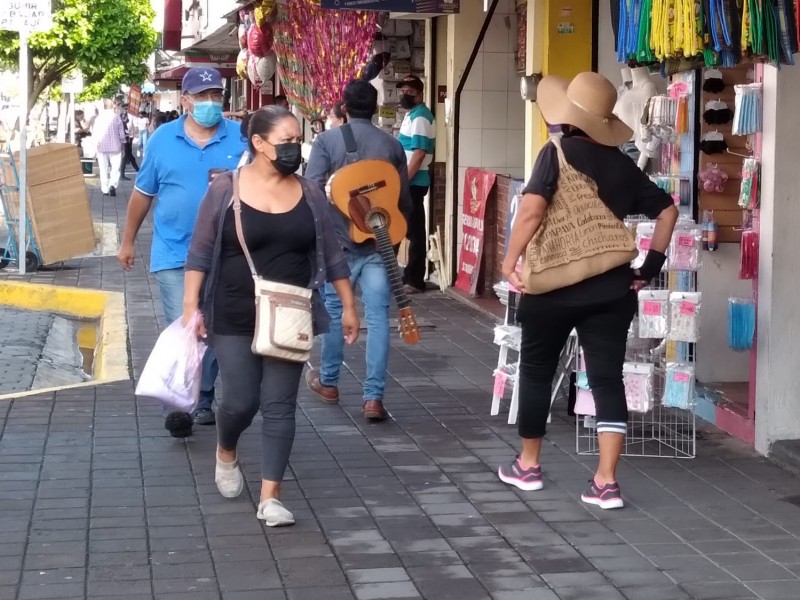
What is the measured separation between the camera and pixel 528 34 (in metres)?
10.6

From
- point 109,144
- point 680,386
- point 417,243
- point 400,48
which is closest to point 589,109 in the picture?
point 680,386

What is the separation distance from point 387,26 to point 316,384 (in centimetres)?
747

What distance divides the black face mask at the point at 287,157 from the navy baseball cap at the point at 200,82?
1.65m

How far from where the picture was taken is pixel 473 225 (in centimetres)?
1270

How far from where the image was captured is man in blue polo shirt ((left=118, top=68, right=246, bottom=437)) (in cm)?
703

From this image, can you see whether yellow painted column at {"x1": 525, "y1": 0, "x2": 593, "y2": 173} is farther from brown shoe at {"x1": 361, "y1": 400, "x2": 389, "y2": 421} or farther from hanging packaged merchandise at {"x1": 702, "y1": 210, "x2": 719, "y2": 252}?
brown shoe at {"x1": 361, "y1": 400, "x2": 389, "y2": 421}

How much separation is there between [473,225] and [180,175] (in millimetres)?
5901

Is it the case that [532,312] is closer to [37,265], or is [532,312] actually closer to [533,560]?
[533,560]

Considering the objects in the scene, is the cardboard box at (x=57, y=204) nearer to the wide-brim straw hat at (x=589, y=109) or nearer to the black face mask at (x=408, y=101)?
the black face mask at (x=408, y=101)

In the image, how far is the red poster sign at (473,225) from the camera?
1238 cm

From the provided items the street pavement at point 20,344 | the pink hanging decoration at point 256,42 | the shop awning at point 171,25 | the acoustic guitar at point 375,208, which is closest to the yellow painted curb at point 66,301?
the street pavement at point 20,344

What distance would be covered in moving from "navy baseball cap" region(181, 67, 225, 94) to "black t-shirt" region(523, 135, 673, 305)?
1.98m

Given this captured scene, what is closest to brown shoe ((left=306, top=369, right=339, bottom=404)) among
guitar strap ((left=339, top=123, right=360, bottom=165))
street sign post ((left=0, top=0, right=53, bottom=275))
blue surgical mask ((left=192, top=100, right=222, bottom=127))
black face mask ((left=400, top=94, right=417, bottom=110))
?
guitar strap ((left=339, top=123, right=360, bottom=165))

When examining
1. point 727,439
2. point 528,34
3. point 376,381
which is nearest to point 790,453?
point 727,439
